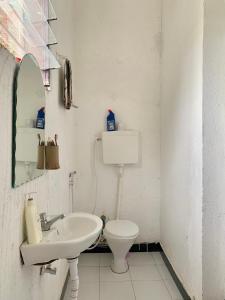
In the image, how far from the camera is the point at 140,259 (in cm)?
258

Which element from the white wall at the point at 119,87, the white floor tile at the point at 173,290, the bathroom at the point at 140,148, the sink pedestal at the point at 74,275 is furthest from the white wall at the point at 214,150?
the white wall at the point at 119,87

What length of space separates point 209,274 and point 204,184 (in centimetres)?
58

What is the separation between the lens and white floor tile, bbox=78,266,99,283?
2.20 m

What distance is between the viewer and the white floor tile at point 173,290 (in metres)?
1.94

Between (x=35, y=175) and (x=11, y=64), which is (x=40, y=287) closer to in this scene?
(x=35, y=175)

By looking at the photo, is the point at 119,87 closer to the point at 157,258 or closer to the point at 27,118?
the point at 27,118

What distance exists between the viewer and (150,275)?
7.49ft

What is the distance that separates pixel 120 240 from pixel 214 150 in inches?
45.9

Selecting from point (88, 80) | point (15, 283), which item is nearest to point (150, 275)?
point (15, 283)

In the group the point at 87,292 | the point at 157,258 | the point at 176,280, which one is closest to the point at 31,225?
the point at 87,292

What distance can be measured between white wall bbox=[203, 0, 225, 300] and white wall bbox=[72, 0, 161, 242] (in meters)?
1.18

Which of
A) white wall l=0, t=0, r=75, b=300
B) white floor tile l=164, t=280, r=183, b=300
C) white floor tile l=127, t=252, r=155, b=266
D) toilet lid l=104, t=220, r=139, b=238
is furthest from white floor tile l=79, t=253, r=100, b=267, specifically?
white wall l=0, t=0, r=75, b=300

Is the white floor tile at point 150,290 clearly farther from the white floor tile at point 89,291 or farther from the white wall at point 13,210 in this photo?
the white wall at point 13,210

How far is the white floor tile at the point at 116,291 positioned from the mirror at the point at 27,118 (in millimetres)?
1286
